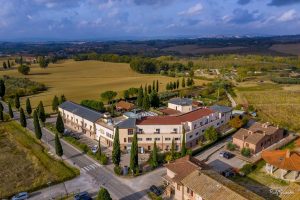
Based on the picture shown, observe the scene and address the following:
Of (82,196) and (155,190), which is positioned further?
(155,190)

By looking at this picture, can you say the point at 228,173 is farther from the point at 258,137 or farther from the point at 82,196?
the point at 82,196

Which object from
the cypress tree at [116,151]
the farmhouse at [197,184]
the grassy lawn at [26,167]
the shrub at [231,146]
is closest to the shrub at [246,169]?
the shrub at [231,146]

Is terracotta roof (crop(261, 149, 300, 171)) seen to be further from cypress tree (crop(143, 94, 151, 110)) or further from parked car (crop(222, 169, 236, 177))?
cypress tree (crop(143, 94, 151, 110))

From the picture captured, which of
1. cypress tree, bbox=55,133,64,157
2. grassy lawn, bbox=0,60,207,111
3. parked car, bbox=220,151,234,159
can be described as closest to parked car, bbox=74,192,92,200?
cypress tree, bbox=55,133,64,157

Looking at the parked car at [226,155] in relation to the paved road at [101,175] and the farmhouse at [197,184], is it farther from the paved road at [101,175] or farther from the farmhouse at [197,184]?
the paved road at [101,175]

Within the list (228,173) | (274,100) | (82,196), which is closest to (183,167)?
(228,173)

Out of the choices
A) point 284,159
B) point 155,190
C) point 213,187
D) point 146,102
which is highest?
point 213,187
